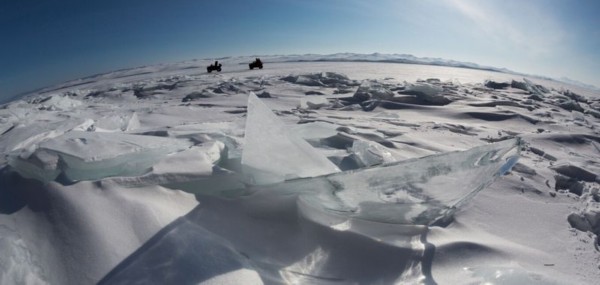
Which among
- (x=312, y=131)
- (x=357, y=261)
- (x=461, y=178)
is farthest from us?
(x=312, y=131)

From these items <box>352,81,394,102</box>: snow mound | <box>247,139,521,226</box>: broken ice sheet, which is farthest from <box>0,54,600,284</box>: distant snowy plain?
<box>352,81,394,102</box>: snow mound

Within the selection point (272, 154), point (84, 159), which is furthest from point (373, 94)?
point (84, 159)

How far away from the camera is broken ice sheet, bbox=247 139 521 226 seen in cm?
93

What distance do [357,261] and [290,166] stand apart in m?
0.37

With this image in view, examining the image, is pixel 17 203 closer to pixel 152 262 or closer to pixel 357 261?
pixel 152 262

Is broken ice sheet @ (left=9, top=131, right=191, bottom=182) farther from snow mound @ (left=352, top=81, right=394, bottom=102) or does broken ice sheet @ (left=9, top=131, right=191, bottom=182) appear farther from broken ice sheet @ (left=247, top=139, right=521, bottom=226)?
snow mound @ (left=352, top=81, right=394, bottom=102)

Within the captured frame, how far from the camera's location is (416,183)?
978 mm

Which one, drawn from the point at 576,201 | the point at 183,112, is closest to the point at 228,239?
the point at 576,201

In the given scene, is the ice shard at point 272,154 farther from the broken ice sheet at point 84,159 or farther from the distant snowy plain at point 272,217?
the broken ice sheet at point 84,159

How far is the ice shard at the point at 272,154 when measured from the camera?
1.04 metres

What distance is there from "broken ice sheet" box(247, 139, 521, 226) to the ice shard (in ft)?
0.18

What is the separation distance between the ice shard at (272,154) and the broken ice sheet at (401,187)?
0.06 metres

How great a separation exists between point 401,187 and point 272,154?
434 millimetres

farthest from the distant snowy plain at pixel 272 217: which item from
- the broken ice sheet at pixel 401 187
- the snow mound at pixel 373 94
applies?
the snow mound at pixel 373 94
